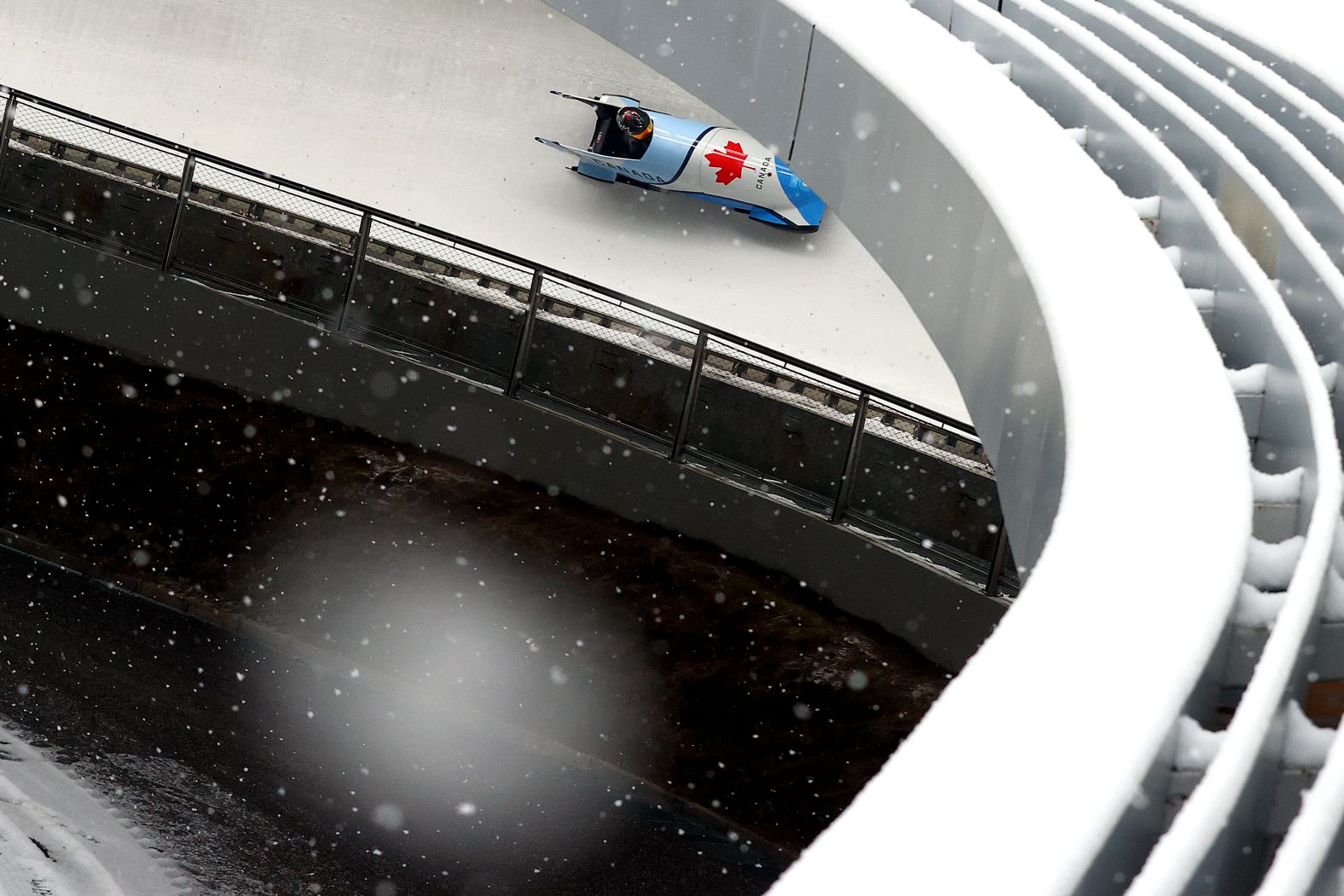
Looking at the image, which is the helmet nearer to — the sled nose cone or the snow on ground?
the sled nose cone

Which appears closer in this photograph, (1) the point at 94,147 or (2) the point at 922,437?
(2) the point at 922,437

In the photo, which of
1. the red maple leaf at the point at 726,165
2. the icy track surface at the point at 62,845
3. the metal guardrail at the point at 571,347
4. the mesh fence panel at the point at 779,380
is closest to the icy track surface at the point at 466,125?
the red maple leaf at the point at 726,165

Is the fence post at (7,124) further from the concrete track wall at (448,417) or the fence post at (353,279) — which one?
the fence post at (353,279)

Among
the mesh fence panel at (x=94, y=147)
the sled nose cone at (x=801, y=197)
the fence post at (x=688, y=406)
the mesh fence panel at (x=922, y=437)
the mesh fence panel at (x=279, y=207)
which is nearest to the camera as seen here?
the mesh fence panel at (x=922, y=437)

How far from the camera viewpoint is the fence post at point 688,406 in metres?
6.25

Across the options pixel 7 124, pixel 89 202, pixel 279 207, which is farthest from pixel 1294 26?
pixel 7 124

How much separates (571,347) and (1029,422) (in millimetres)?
4225

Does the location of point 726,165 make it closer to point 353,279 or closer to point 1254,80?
point 353,279

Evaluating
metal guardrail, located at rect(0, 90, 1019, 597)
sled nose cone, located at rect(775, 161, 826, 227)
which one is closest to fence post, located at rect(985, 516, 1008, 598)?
metal guardrail, located at rect(0, 90, 1019, 597)

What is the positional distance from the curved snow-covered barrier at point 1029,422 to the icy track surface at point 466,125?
464 centimetres

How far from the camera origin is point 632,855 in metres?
5.35

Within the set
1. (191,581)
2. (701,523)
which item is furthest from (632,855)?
(191,581)

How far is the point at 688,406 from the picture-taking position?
6.28m

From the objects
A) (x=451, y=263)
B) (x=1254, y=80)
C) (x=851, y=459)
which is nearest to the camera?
(x=1254, y=80)
